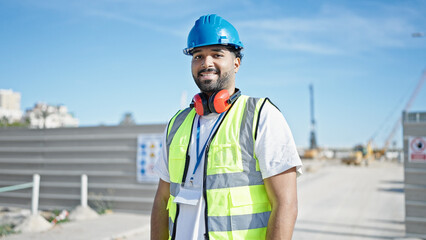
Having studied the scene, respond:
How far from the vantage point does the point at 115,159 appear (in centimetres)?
1030

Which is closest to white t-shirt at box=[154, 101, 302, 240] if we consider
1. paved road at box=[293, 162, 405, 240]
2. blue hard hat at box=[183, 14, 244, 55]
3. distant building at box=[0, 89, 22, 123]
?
blue hard hat at box=[183, 14, 244, 55]

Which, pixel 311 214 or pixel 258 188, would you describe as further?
pixel 311 214

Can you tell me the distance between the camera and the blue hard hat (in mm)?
2223

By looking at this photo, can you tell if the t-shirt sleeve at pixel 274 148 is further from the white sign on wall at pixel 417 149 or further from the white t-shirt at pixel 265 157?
the white sign on wall at pixel 417 149

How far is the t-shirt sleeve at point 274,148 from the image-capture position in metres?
1.94

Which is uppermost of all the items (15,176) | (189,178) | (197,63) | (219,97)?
(197,63)

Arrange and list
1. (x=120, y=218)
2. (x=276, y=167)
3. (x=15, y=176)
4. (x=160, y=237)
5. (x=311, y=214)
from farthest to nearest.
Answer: (x=15, y=176) < (x=311, y=214) < (x=120, y=218) < (x=160, y=237) < (x=276, y=167)

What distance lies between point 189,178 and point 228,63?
0.68 meters

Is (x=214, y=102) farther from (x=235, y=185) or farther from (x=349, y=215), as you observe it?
(x=349, y=215)

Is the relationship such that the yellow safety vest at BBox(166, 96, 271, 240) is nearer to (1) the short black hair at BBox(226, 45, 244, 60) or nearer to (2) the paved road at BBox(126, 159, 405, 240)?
(1) the short black hair at BBox(226, 45, 244, 60)

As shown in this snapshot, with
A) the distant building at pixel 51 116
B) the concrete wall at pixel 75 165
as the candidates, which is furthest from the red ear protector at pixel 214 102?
the distant building at pixel 51 116

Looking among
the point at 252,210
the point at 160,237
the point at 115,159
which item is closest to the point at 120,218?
the point at 115,159

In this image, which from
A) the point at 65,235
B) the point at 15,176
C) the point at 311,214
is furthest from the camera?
the point at 15,176

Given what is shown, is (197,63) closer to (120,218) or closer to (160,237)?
(160,237)
